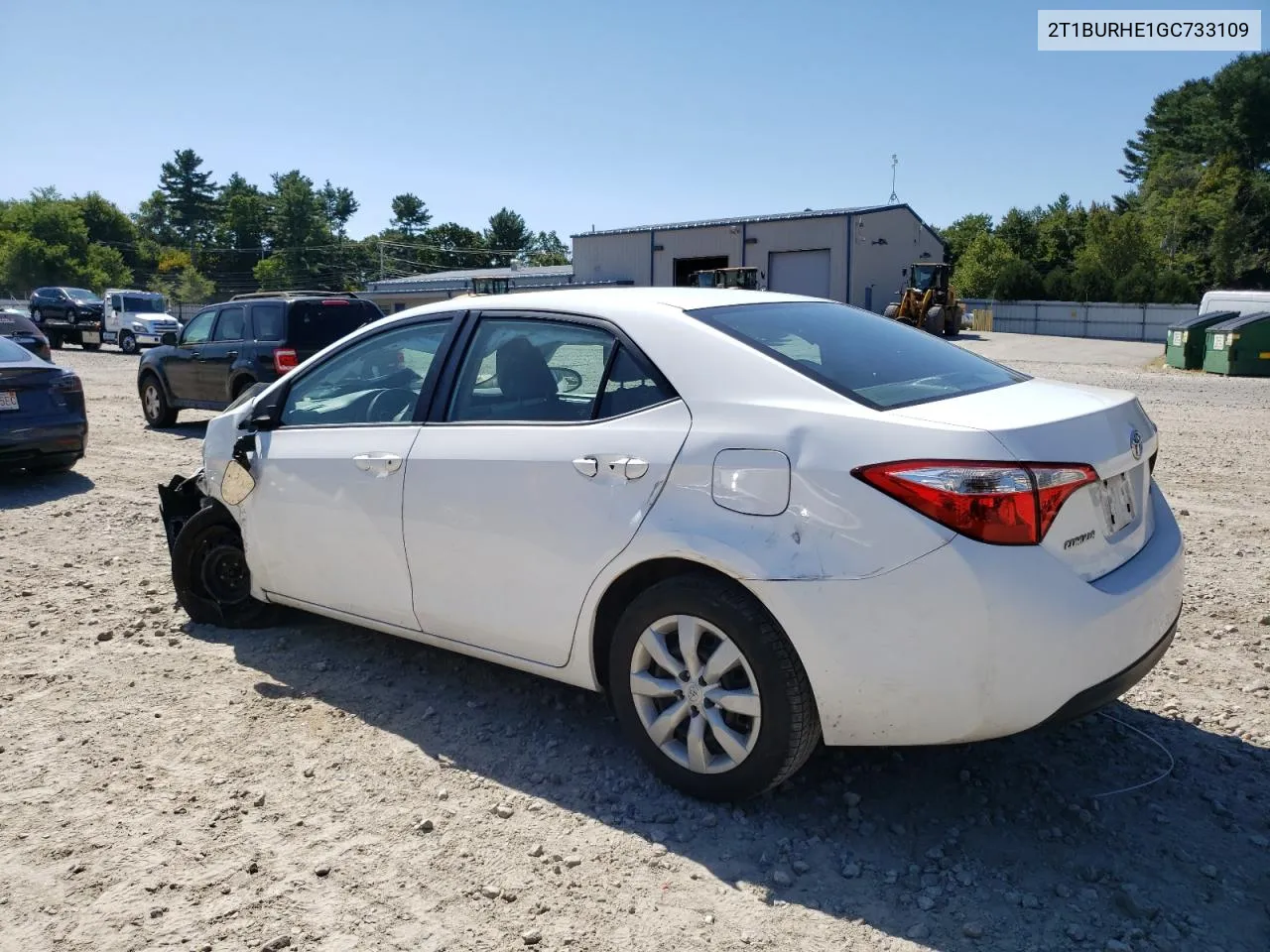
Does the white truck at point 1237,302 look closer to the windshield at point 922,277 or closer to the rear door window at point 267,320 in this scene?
the windshield at point 922,277

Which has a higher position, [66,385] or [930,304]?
[930,304]

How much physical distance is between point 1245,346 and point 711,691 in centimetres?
2337

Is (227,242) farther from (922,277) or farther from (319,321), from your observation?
(319,321)

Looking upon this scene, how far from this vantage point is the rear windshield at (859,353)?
322 centimetres

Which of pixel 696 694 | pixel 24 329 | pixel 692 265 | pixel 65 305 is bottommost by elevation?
pixel 696 694

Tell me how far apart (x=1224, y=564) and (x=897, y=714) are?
161 inches

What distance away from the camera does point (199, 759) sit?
12.1 feet

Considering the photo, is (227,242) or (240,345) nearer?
(240,345)

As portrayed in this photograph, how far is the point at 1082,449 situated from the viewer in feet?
9.65

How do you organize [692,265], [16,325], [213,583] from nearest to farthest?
[213,583] < [16,325] < [692,265]

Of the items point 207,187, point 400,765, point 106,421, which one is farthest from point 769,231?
point 207,187

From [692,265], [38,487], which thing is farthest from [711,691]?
[692,265]

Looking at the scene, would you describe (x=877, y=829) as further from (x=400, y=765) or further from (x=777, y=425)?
(x=400, y=765)

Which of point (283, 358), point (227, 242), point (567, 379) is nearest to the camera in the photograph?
point (567, 379)
